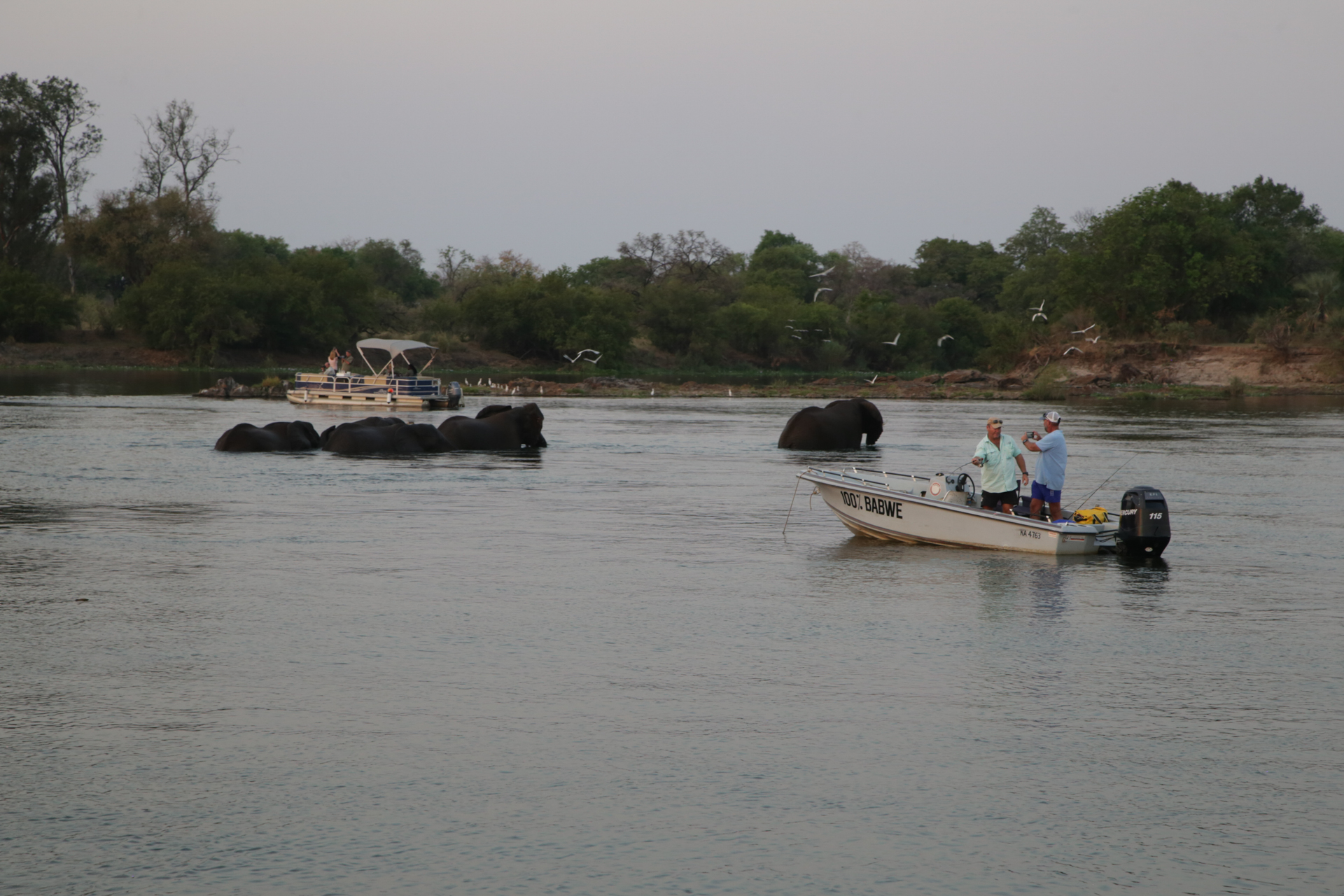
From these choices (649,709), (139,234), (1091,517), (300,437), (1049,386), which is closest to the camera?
(649,709)

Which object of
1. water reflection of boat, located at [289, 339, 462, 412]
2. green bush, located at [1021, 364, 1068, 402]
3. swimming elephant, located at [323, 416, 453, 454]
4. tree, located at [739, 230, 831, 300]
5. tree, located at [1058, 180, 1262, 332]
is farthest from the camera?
tree, located at [739, 230, 831, 300]

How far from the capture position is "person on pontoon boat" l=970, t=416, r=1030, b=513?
1617cm

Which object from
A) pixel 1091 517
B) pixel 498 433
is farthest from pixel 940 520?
pixel 498 433

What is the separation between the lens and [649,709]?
887 cm

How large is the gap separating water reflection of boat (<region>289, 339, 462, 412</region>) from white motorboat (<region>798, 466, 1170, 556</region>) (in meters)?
38.6

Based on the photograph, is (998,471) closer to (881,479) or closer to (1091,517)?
(1091,517)

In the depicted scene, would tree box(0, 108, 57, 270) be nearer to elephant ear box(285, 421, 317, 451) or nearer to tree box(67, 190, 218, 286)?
tree box(67, 190, 218, 286)

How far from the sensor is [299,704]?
888 cm

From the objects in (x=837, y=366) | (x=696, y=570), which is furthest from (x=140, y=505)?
(x=837, y=366)

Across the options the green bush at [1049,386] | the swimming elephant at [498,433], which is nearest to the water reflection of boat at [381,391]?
the swimming elephant at [498,433]

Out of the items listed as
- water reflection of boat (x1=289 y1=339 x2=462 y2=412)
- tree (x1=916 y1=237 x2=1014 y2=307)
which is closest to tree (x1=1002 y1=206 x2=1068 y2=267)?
tree (x1=916 y1=237 x2=1014 y2=307)

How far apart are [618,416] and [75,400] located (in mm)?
20489

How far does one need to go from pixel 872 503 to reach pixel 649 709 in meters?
8.67

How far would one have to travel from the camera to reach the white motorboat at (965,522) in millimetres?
15758
